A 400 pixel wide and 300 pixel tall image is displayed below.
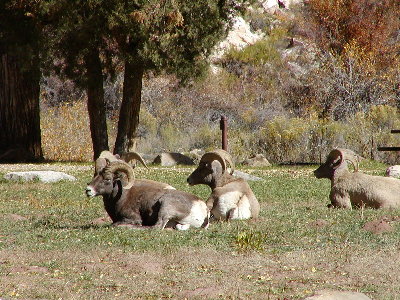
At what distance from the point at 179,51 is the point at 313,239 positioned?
16021mm

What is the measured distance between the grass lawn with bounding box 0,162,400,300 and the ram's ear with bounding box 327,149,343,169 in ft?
4.53

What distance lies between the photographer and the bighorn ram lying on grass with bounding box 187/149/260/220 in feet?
43.2

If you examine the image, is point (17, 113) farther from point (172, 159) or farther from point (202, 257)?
point (202, 257)

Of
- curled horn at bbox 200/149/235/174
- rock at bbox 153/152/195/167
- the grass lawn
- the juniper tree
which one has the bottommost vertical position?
the grass lawn

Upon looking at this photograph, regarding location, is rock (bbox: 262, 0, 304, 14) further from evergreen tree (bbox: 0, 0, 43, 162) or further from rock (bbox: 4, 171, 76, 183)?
rock (bbox: 4, 171, 76, 183)

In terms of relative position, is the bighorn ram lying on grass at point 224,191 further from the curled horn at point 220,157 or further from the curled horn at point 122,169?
the curled horn at point 122,169

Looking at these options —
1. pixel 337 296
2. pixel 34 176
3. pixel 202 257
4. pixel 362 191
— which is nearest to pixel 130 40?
pixel 34 176

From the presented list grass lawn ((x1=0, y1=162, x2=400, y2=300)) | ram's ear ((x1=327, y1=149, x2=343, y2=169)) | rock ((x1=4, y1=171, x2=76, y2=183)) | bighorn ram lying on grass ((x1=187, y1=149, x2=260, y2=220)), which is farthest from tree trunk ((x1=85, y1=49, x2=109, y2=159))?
bighorn ram lying on grass ((x1=187, y1=149, x2=260, y2=220))

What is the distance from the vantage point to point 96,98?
27656 millimetres

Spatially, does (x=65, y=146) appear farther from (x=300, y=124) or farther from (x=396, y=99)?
(x=396, y=99)

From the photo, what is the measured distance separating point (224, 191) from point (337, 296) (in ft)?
19.4

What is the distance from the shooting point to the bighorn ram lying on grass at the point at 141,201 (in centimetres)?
1212

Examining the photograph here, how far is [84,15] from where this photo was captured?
83.5 feet

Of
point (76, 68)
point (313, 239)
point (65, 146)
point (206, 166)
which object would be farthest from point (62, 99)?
point (313, 239)
